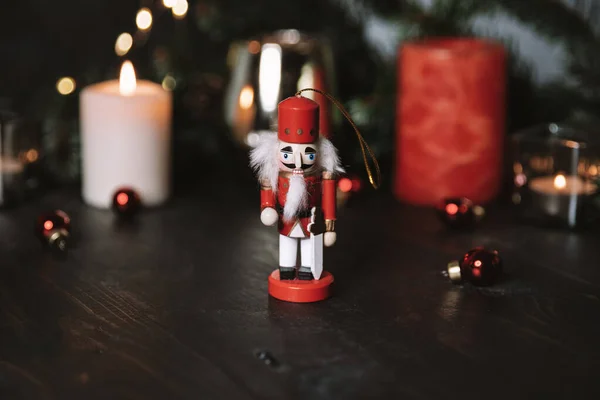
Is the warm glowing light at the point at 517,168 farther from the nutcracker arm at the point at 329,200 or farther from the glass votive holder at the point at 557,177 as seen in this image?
the nutcracker arm at the point at 329,200

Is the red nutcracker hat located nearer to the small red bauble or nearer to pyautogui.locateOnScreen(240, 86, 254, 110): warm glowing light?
the small red bauble

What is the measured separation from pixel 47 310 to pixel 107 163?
0.35 meters

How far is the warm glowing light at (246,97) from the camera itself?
1149mm

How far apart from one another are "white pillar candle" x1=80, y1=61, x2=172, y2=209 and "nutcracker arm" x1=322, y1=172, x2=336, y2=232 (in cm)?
39

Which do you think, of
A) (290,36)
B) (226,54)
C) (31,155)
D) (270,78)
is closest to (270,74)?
(270,78)

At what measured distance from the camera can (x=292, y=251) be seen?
2.64 ft

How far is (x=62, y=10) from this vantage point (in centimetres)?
135

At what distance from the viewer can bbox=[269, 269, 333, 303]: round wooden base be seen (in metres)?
0.80

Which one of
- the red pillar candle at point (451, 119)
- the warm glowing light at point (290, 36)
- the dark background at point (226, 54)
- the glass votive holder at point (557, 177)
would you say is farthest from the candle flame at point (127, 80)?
the glass votive holder at point (557, 177)

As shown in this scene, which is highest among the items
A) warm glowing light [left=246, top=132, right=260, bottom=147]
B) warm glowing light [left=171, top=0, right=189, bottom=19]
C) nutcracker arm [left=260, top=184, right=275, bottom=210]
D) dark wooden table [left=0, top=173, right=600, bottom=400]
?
warm glowing light [left=171, top=0, right=189, bottom=19]

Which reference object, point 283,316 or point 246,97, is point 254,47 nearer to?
point 246,97

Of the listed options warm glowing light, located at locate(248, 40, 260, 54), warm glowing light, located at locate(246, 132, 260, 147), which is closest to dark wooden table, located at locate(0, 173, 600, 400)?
warm glowing light, located at locate(246, 132, 260, 147)

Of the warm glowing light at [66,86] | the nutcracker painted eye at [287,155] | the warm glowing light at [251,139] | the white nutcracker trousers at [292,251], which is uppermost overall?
the warm glowing light at [66,86]

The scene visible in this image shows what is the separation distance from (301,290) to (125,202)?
33 cm
